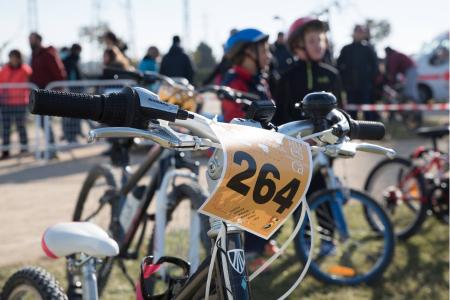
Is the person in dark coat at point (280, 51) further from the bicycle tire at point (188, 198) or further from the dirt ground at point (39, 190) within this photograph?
the bicycle tire at point (188, 198)

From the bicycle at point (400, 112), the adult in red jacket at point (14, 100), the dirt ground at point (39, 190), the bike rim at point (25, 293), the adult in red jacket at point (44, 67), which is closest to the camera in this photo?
the bike rim at point (25, 293)

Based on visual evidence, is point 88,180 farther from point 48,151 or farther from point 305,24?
point 48,151

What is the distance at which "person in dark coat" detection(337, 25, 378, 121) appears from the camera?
11.2 m

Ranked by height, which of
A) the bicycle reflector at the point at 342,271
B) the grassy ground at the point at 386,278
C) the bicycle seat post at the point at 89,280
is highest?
the bicycle seat post at the point at 89,280

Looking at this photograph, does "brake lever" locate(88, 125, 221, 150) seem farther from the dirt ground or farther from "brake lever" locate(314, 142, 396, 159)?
the dirt ground

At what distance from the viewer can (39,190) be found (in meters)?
8.03

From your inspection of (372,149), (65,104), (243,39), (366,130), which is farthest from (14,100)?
(65,104)

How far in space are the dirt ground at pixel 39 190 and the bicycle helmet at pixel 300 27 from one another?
1.07 m

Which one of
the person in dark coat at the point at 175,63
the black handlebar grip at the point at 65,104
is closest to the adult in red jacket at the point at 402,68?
the person in dark coat at the point at 175,63

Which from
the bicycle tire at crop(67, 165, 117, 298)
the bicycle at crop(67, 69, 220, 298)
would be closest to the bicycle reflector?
the bicycle at crop(67, 69, 220, 298)

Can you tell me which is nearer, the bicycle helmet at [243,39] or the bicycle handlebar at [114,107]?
the bicycle handlebar at [114,107]

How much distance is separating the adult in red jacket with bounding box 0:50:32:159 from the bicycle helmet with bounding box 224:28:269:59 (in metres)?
6.29

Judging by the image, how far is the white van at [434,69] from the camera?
18.9m

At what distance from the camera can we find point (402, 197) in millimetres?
5891
